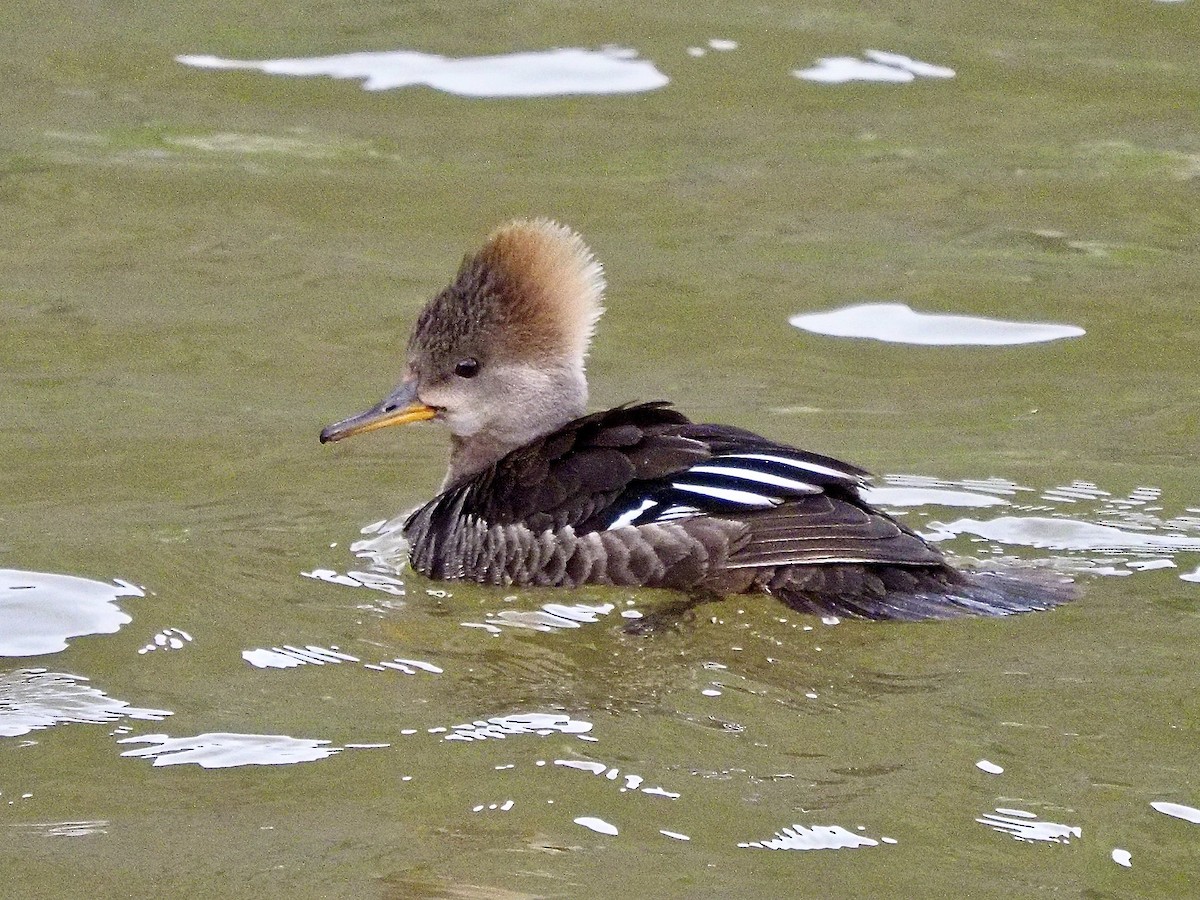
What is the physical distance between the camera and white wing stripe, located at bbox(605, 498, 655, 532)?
5.96m

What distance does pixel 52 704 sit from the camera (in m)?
5.30

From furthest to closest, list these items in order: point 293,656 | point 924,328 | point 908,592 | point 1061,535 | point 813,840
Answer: point 924,328 < point 1061,535 < point 908,592 < point 293,656 < point 813,840

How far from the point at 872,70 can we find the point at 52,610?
6814mm

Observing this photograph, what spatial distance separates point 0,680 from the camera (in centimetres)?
546

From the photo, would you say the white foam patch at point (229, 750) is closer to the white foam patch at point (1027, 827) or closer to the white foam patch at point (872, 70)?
the white foam patch at point (1027, 827)

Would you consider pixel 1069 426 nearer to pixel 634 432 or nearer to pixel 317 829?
pixel 634 432

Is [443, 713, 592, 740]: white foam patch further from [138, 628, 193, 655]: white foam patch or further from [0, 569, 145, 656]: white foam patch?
[0, 569, 145, 656]: white foam patch

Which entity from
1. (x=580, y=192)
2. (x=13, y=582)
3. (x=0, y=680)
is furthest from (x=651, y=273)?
(x=0, y=680)

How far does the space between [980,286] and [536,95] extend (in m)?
3.23

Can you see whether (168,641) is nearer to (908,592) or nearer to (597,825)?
(597,825)

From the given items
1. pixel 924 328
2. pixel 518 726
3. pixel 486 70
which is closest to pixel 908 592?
pixel 518 726

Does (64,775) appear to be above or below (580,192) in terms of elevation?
below

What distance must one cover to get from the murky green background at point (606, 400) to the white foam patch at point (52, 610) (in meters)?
0.12

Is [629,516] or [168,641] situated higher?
[629,516]
